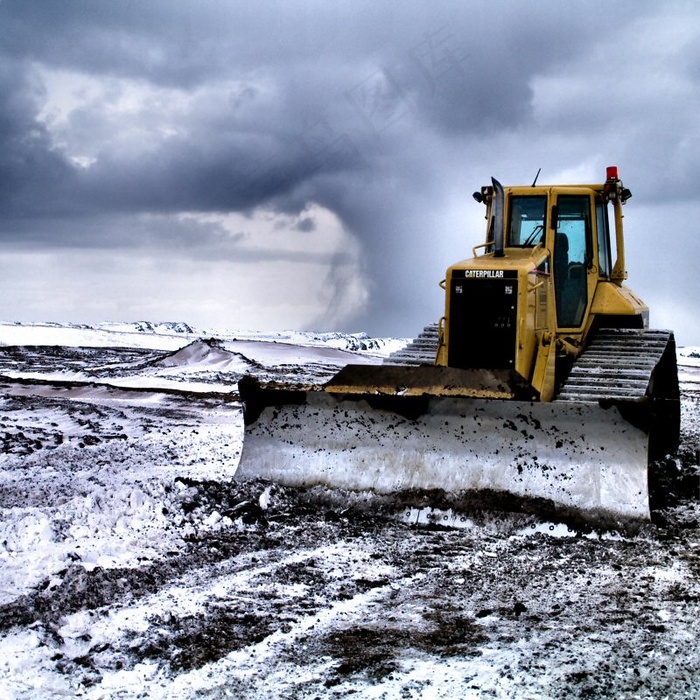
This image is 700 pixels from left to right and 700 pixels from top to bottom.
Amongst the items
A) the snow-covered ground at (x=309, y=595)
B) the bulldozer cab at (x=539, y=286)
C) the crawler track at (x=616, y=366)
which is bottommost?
the snow-covered ground at (x=309, y=595)

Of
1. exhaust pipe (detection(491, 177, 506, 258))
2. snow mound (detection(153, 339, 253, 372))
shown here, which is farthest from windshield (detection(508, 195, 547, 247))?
snow mound (detection(153, 339, 253, 372))

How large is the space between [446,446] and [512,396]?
2.08ft

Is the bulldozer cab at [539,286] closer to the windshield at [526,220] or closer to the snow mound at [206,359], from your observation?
the windshield at [526,220]

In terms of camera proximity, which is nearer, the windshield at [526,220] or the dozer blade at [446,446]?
the dozer blade at [446,446]

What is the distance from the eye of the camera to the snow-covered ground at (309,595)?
339 centimetres

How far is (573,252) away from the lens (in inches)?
315

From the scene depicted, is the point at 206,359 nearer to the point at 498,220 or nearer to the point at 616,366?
the point at 498,220

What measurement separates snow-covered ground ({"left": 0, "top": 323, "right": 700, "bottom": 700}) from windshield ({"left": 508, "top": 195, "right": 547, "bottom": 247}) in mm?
2685

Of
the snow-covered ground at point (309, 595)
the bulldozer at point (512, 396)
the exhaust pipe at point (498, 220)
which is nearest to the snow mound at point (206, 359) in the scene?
the snow-covered ground at point (309, 595)

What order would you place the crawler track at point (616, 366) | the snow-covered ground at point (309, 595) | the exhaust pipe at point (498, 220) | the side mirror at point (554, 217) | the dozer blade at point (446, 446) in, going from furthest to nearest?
1. the side mirror at point (554, 217)
2. the exhaust pipe at point (498, 220)
3. the crawler track at point (616, 366)
4. the dozer blade at point (446, 446)
5. the snow-covered ground at point (309, 595)

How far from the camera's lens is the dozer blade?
5918mm

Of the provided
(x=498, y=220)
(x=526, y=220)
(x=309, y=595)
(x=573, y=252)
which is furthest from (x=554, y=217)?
(x=309, y=595)

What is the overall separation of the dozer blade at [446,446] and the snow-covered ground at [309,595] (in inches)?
9.6

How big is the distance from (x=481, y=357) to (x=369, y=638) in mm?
3616
